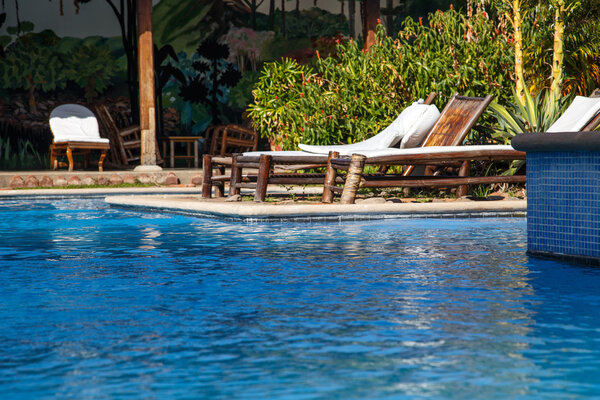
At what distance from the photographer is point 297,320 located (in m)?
4.18

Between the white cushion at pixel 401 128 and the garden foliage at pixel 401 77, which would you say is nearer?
the white cushion at pixel 401 128

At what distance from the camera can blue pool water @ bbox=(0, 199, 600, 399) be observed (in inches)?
124

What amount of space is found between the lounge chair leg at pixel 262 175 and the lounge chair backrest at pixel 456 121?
200cm

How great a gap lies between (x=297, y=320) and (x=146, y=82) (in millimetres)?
11105

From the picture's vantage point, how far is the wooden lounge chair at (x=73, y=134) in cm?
1509

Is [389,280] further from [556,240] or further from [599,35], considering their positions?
[599,35]

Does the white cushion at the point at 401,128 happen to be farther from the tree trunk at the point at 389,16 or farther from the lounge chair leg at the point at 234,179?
the tree trunk at the point at 389,16

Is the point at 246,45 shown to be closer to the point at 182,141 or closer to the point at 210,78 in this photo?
the point at 210,78

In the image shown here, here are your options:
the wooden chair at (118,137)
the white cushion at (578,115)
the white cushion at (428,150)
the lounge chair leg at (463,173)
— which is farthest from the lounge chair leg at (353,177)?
the wooden chair at (118,137)

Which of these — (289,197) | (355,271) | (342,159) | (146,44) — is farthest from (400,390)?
(146,44)

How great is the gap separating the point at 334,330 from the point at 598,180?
247 centimetres

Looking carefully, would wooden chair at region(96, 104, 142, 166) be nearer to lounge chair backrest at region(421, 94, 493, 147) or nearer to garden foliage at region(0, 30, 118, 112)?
garden foliage at region(0, 30, 118, 112)

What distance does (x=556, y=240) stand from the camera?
6113 mm

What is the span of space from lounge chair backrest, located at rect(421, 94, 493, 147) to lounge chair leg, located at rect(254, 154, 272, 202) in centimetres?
200
